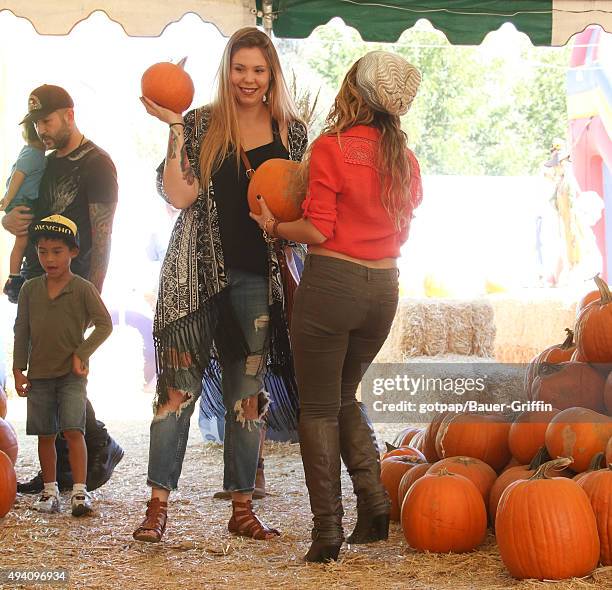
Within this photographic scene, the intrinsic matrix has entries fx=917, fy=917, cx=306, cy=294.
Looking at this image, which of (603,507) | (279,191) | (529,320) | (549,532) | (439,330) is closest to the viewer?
(549,532)

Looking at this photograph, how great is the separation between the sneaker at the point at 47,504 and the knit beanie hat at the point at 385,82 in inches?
81.5

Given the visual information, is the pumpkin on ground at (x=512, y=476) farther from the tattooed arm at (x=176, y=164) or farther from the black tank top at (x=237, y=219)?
the tattooed arm at (x=176, y=164)

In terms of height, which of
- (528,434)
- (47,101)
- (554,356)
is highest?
(47,101)

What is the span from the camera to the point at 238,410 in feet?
10.4

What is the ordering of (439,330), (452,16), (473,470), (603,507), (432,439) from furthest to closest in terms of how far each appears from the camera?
1. (439,330)
2. (452,16)
3. (432,439)
4. (473,470)
5. (603,507)

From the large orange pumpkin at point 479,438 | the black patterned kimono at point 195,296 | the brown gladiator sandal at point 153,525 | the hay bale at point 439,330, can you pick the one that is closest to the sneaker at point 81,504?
the brown gladiator sandal at point 153,525

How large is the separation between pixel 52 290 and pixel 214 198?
1040 mm

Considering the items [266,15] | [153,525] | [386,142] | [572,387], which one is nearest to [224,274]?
[386,142]

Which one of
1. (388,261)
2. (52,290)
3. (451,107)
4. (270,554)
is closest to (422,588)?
(270,554)

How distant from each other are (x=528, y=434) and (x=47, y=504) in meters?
1.90

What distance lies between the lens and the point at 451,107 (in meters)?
17.6

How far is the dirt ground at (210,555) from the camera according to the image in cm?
265

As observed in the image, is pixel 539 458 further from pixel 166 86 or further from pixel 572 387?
pixel 166 86

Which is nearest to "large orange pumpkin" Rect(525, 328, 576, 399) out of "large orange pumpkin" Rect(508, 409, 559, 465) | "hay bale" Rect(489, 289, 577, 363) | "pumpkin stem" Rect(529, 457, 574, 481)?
"large orange pumpkin" Rect(508, 409, 559, 465)
